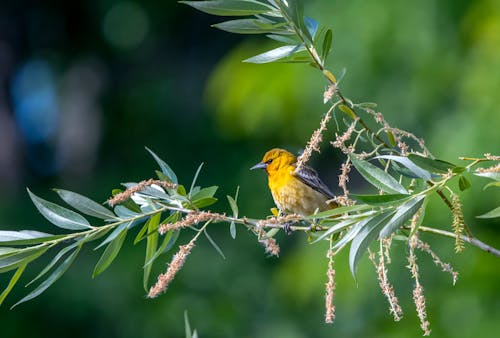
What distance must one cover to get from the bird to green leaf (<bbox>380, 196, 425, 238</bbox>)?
2.13 m

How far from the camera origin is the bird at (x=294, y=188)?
3628 millimetres

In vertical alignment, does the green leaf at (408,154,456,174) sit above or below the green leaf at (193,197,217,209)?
above

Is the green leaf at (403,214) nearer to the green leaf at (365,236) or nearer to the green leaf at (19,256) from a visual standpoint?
the green leaf at (365,236)

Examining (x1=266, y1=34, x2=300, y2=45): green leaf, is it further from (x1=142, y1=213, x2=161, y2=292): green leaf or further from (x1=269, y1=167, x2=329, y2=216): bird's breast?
(x1=269, y1=167, x2=329, y2=216): bird's breast

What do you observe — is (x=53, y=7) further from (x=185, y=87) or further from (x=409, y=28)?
Result: (x=409, y=28)

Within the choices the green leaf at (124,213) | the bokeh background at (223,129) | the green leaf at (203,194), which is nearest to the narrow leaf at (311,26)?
the green leaf at (203,194)

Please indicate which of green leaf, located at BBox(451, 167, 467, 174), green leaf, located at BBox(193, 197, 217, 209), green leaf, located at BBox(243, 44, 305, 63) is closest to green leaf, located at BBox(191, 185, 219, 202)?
green leaf, located at BBox(193, 197, 217, 209)

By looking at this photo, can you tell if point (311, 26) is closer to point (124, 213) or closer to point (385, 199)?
point (385, 199)

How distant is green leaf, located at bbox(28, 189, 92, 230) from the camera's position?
1649 millimetres

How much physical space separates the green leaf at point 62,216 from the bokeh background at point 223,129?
353 cm

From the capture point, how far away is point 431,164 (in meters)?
1.47

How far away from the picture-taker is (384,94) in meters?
5.87

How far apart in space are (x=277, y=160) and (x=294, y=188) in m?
0.18

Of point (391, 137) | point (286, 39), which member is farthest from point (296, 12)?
point (391, 137)
